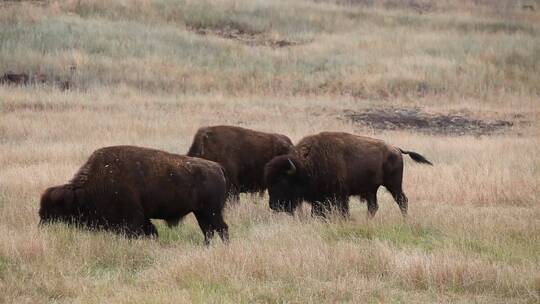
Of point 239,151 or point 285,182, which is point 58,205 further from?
point 239,151

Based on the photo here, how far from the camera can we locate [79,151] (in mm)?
15688

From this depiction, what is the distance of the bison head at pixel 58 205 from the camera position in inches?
352

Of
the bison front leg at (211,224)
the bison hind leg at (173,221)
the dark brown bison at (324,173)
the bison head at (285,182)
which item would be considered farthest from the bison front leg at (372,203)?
the bison hind leg at (173,221)

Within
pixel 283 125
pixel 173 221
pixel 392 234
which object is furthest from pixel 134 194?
pixel 283 125

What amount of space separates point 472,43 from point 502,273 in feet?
94.7

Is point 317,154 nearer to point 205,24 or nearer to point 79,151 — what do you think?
point 79,151

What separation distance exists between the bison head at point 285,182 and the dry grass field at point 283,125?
0.79 feet

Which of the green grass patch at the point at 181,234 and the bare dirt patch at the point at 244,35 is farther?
the bare dirt patch at the point at 244,35

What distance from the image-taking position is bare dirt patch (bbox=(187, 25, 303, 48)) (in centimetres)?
3519

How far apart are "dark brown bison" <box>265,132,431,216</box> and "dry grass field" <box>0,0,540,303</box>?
36 centimetres

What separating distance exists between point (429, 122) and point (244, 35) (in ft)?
47.9

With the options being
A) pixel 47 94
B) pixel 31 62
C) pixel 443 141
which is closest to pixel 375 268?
pixel 443 141

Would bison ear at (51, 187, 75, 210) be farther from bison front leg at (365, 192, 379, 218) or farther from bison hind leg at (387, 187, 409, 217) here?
bison hind leg at (387, 187, 409, 217)

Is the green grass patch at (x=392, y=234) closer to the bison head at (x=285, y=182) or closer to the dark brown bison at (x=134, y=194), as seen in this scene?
the bison head at (x=285, y=182)
